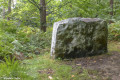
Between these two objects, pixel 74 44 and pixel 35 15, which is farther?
pixel 35 15

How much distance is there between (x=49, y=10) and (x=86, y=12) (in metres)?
2.65

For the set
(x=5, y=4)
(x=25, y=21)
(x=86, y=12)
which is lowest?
(x=25, y=21)

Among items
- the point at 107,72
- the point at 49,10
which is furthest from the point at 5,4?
the point at 107,72

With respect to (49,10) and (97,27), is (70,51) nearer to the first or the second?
(97,27)

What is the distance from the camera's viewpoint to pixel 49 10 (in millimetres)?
8398

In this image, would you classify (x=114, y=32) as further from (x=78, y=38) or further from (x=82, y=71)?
(x=82, y=71)

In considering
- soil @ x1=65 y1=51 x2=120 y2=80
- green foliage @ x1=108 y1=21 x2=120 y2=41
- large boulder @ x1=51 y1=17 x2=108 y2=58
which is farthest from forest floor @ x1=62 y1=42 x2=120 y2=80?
green foliage @ x1=108 y1=21 x2=120 y2=41

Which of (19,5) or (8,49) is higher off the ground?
(19,5)

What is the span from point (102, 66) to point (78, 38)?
52.5 inches

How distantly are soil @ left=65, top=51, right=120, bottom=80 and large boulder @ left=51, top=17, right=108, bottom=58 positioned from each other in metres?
0.32

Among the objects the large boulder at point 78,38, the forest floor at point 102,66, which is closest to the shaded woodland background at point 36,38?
the forest floor at point 102,66

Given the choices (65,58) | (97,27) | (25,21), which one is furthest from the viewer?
(25,21)

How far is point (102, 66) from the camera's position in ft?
11.4

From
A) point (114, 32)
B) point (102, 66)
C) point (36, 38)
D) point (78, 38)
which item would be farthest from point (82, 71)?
point (114, 32)
